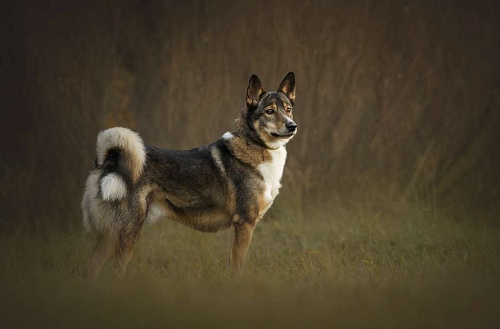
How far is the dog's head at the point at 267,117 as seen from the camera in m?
5.54

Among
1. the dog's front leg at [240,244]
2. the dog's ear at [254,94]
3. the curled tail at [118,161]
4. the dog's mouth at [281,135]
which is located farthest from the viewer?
the dog's ear at [254,94]

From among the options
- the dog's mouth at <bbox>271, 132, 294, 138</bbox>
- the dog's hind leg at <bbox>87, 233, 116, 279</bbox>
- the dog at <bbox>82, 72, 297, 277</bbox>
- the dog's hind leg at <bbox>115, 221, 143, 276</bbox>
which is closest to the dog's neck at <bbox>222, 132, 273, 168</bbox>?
the dog at <bbox>82, 72, 297, 277</bbox>

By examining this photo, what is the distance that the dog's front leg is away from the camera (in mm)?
5383

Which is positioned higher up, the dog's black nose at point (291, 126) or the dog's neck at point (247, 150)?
the dog's black nose at point (291, 126)

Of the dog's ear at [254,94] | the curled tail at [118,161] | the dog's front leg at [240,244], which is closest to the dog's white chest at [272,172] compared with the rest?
the dog's front leg at [240,244]

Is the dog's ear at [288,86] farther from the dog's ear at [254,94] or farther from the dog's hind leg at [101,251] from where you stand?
the dog's hind leg at [101,251]

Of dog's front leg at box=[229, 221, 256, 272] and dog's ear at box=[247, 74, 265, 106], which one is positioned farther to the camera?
dog's ear at box=[247, 74, 265, 106]

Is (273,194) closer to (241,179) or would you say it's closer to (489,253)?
(241,179)

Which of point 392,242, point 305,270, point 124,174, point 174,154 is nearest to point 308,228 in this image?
point 392,242

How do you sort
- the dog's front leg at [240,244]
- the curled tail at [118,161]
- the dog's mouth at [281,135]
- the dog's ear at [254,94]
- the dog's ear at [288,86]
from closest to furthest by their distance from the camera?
the curled tail at [118,161]
the dog's front leg at [240,244]
the dog's mouth at [281,135]
the dog's ear at [254,94]
the dog's ear at [288,86]

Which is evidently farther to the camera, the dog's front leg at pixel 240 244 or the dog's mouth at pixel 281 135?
the dog's mouth at pixel 281 135

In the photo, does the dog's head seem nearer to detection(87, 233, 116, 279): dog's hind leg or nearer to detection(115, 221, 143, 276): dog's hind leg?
detection(115, 221, 143, 276): dog's hind leg

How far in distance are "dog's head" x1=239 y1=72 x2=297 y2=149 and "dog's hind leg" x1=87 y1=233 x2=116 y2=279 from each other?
1.67 m

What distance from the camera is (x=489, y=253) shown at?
6262mm
